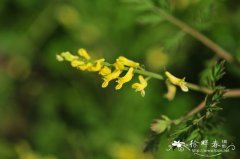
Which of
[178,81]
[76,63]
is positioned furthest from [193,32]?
[76,63]

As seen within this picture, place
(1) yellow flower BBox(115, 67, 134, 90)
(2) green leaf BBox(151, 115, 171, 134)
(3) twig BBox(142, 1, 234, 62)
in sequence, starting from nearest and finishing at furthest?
(1) yellow flower BBox(115, 67, 134, 90)
(2) green leaf BBox(151, 115, 171, 134)
(3) twig BBox(142, 1, 234, 62)

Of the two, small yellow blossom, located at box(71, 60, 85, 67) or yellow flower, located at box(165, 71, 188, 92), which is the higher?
yellow flower, located at box(165, 71, 188, 92)

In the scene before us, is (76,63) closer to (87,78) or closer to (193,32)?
(193,32)

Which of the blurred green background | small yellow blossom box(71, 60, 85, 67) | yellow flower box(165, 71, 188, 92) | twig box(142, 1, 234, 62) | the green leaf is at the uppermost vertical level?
the blurred green background

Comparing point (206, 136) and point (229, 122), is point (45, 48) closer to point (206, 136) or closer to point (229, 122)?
point (229, 122)

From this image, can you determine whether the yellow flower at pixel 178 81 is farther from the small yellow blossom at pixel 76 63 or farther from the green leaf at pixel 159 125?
the small yellow blossom at pixel 76 63

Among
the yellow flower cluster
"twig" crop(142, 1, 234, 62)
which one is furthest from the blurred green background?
the yellow flower cluster

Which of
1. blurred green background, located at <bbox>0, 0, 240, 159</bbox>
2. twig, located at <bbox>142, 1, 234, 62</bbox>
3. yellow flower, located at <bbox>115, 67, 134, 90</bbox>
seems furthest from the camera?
blurred green background, located at <bbox>0, 0, 240, 159</bbox>

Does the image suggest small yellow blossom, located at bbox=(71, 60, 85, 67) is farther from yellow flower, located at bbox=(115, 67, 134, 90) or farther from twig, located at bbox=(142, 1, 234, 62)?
twig, located at bbox=(142, 1, 234, 62)

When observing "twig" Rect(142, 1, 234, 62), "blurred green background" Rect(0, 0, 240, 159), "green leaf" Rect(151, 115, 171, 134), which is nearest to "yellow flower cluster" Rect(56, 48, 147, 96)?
"green leaf" Rect(151, 115, 171, 134)

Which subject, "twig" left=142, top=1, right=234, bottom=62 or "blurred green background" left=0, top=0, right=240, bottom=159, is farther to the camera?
"blurred green background" left=0, top=0, right=240, bottom=159
